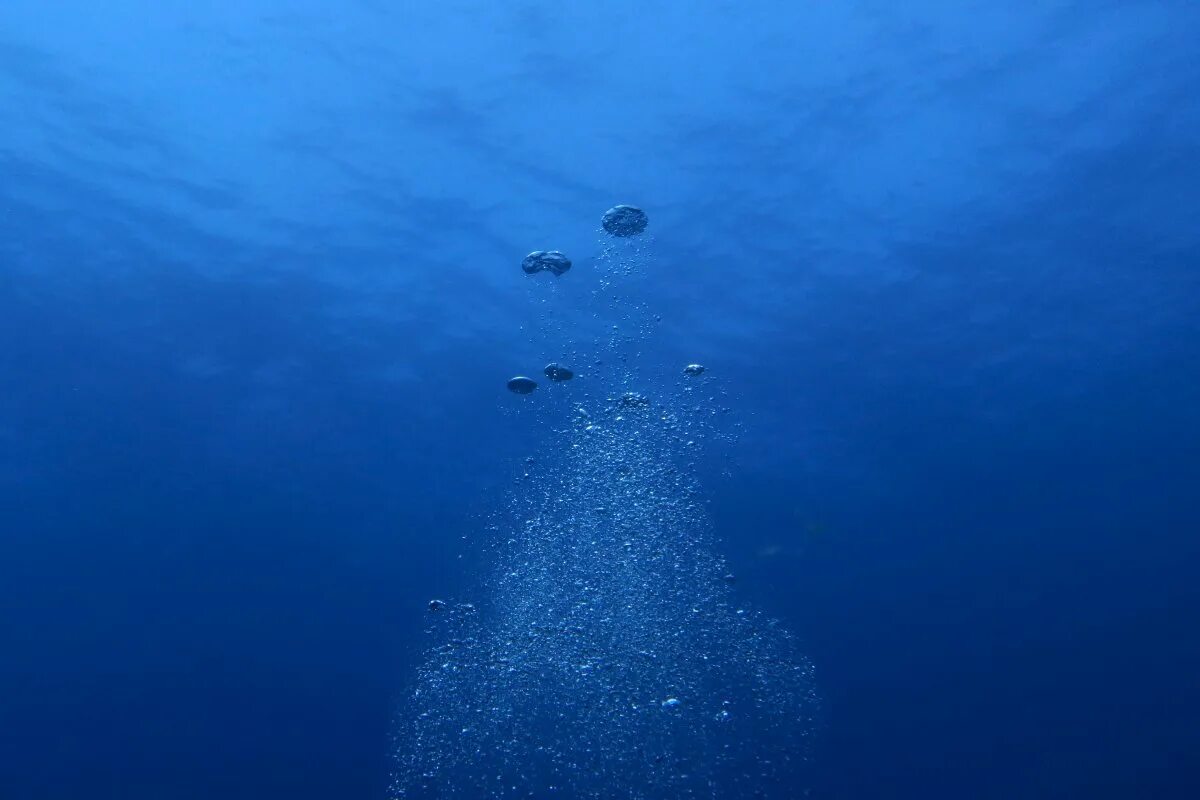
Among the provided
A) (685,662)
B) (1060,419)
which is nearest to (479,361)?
(685,662)

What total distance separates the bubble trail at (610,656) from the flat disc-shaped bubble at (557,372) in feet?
2.38

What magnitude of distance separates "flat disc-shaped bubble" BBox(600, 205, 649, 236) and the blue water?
0.22 meters

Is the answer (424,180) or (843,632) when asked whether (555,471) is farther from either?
(843,632)

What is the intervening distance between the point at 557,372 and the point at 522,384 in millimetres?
850

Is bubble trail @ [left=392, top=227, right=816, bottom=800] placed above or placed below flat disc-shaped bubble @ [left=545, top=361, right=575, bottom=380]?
below

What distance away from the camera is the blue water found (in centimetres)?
1020

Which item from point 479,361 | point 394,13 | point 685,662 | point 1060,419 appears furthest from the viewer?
point 685,662

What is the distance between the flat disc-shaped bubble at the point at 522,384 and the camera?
50.5ft

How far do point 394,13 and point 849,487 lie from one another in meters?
13.7

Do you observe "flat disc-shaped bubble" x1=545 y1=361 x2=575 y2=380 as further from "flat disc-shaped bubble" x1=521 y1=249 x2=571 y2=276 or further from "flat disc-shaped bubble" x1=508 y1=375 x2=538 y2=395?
"flat disc-shaped bubble" x1=521 y1=249 x2=571 y2=276

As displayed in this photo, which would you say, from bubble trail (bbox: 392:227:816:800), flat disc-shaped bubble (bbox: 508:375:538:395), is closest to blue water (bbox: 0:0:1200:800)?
bubble trail (bbox: 392:227:816:800)

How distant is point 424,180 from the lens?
11.7 meters

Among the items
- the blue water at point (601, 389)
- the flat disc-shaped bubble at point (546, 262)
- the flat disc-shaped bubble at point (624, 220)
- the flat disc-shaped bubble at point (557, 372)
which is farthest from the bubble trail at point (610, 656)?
the flat disc-shaped bubble at point (624, 220)

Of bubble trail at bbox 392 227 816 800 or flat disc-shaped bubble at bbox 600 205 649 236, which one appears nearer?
flat disc-shaped bubble at bbox 600 205 649 236
